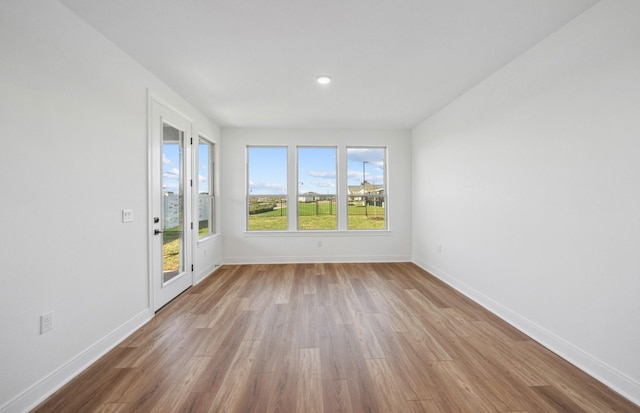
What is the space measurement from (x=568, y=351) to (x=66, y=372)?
145 inches

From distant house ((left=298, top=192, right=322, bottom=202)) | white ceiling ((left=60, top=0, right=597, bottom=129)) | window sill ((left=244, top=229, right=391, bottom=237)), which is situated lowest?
window sill ((left=244, top=229, right=391, bottom=237))

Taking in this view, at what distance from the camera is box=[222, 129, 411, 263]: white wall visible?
17.0 ft

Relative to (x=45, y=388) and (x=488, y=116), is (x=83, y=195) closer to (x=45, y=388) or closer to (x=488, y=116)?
(x=45, y=388)

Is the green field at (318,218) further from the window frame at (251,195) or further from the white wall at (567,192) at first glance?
the white wall at (567,192)

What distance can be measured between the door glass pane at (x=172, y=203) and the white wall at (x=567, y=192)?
3720 millimetres

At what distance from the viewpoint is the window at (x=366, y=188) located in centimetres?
543

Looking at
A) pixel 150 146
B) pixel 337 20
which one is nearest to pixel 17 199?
pixel 150 146

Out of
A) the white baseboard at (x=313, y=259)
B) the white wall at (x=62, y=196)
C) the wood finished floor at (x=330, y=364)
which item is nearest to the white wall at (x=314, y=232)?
the white baseboard at (x=313, y=259)

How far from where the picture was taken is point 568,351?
6.92ft

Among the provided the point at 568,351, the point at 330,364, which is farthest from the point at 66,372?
the point at 568,351

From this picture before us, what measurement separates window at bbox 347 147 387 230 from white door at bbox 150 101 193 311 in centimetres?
293

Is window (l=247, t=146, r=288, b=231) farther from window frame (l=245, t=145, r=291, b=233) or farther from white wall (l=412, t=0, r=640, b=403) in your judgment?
white wall (l=412, t=0, r=640, b=403)

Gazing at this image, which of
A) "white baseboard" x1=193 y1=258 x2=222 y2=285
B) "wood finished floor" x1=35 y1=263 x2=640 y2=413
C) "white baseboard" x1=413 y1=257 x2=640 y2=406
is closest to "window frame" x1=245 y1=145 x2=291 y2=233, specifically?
"white baseboard" x1=193 y1=258 x2=222 y2=285

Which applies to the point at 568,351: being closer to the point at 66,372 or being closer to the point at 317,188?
the point at 66,372
